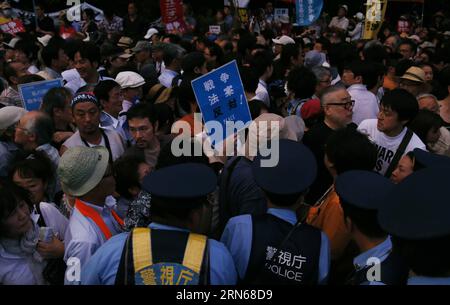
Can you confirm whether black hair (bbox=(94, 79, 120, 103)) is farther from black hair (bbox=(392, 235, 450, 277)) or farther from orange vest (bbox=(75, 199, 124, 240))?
black hair (bbox=(392, 235, 450, 277))

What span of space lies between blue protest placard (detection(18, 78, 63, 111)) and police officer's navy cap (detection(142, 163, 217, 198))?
9.55ft

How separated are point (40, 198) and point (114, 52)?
207 inches

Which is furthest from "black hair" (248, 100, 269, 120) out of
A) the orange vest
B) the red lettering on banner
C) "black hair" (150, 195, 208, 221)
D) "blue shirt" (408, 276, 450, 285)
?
the red lettering on banner

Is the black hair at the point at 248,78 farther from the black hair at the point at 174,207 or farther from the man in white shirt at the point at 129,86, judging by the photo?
the black hair at the point at 174,207

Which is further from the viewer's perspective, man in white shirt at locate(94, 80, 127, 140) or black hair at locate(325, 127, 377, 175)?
man in white shirt at locate(94, 80, 127, 140)

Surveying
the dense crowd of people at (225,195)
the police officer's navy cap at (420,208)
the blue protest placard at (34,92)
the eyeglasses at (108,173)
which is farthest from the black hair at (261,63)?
the police officer's navy cap at (420,208)

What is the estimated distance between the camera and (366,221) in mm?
2104

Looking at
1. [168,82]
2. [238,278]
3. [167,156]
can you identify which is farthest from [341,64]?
[238,278]

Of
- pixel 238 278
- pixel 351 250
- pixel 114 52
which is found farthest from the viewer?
pixel 114 52

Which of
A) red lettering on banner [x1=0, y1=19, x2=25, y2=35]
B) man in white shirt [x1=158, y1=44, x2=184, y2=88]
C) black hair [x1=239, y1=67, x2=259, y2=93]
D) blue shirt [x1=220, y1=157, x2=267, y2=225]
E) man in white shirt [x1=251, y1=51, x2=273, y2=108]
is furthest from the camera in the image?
red lettering on banner [x1=0, y1=19, x2=25, y2=35]

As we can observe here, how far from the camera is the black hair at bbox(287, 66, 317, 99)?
16.1 ft

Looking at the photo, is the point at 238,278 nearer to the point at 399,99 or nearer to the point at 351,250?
the point at 351,250

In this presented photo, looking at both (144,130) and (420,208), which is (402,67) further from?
(420,208)

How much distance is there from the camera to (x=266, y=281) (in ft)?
7.07
